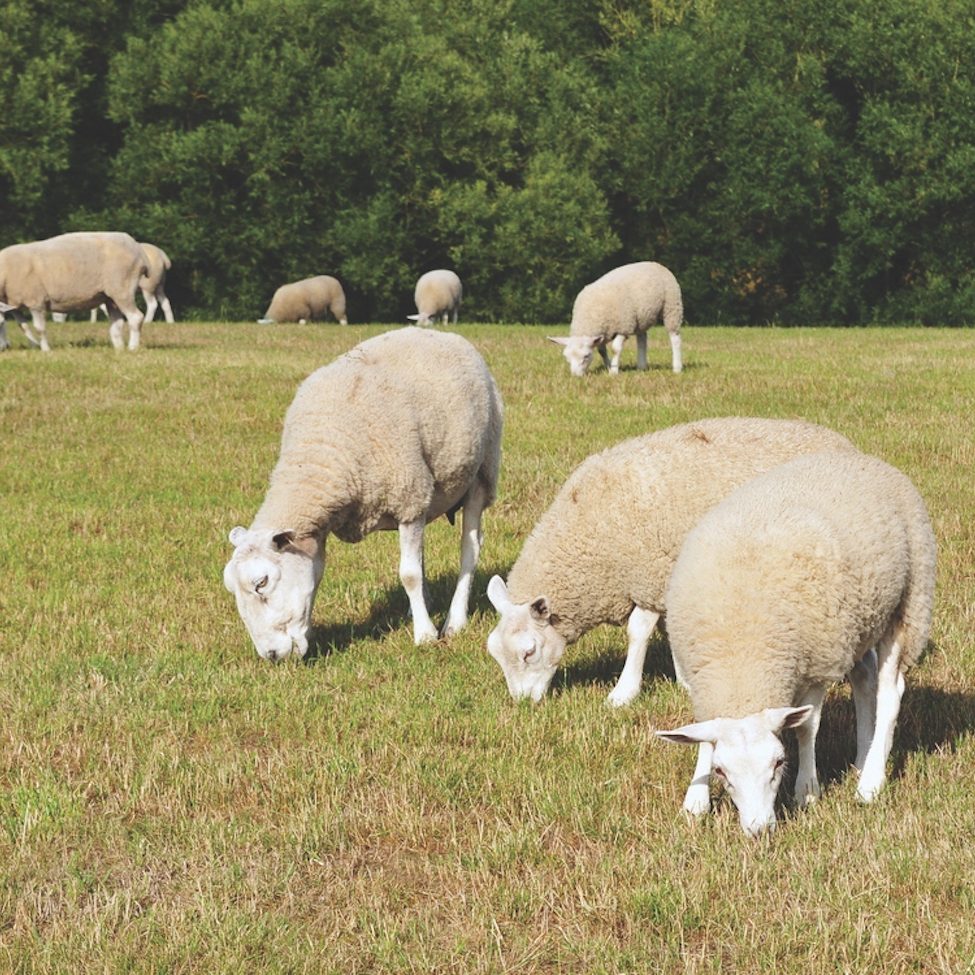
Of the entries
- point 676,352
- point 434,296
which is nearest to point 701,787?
point 676,352

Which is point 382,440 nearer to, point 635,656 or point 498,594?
point 498,594

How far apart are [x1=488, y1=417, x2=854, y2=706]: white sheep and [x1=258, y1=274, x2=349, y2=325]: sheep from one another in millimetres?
28993

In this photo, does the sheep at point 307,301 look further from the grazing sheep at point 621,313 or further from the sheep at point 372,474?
the sheep at point 372,474

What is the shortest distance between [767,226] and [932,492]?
95.4 ft

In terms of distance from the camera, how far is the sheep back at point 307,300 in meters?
Answer: 34.8

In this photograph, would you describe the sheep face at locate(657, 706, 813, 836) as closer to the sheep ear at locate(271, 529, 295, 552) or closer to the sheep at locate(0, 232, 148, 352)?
the sheep ear at locate(271, 529, 295, 552)

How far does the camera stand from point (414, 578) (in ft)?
23.3

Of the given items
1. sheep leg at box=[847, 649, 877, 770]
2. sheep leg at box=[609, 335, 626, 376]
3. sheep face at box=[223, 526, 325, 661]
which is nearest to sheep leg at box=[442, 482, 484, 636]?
sheep face at box=[223, 526, 325, 661]

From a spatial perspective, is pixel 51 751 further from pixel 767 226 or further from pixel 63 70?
pixel 767 226

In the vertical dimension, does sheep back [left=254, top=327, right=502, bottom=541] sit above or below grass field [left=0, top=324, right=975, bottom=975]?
above

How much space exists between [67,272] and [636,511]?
15.8 m

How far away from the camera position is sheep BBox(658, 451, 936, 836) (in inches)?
170

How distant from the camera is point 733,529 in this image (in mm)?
4879

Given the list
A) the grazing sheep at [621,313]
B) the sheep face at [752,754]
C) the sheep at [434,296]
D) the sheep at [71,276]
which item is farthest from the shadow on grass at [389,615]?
the sheep at [434,296]
